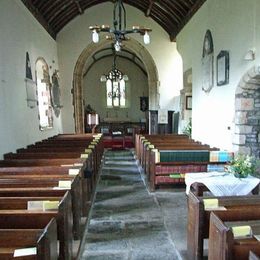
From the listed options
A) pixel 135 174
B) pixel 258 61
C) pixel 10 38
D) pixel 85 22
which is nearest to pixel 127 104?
pixel 85 22

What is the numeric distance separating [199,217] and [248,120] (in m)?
2.76

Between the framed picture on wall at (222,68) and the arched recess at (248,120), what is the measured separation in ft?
1.48

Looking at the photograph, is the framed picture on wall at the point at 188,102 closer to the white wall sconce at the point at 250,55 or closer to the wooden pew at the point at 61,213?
the white wall sconce at the point at 250,55

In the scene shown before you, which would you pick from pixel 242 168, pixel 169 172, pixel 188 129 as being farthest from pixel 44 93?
pixel 242 168

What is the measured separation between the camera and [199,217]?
198 cm

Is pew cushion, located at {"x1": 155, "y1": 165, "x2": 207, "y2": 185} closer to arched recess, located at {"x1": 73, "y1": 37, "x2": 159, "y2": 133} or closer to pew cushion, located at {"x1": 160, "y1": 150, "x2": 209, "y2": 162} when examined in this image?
pew cushion, located at {"x1": 160, "y1": 150, "x2": 209, "y2": 162}

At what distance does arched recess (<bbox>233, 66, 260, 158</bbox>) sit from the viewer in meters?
4.31

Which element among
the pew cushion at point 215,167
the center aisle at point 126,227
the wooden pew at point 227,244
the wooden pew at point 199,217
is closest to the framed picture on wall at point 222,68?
the pew cushion at point 215,167

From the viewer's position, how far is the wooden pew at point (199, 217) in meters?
1.98

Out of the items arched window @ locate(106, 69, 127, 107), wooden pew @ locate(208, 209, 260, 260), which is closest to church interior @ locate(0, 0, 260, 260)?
wooden pew @ locate(208, 209, 260, 260)

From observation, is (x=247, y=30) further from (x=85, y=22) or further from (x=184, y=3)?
(x=85, y=22)

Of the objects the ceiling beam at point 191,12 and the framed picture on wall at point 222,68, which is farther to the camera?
the ceiling beam at point 191,12

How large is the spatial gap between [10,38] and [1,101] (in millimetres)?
1190

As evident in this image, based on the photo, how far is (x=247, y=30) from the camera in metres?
3.97
